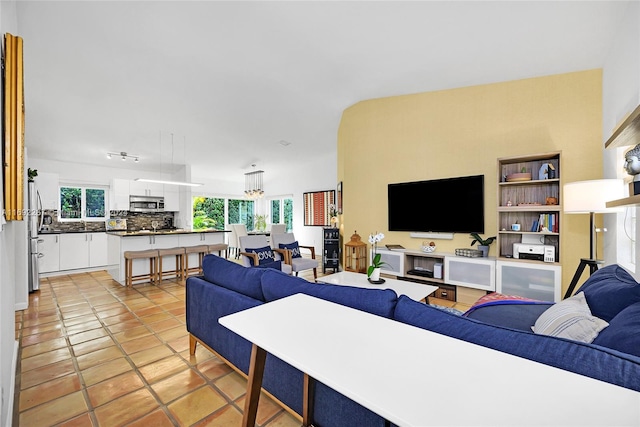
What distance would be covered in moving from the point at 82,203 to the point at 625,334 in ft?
26.7

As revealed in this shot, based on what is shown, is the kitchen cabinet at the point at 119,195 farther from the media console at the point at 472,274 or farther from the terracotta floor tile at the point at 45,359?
the media console at the point at 472,274

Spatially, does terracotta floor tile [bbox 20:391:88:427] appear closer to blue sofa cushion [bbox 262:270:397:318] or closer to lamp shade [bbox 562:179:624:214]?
blue sofa cushion [bbox 262:270:397:318]

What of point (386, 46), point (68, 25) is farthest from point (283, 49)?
point (68, 25)

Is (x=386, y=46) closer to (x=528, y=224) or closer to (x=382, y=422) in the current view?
(x=528, y=224)

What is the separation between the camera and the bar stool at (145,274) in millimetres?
4152

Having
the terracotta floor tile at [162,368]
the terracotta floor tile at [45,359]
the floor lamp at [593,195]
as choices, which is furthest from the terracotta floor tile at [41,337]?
the floor lamp at [593,195]

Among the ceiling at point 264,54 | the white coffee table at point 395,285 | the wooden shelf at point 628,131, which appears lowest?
the white coffee table at point 395,285

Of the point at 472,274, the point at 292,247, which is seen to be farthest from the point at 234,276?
the point at 472,274

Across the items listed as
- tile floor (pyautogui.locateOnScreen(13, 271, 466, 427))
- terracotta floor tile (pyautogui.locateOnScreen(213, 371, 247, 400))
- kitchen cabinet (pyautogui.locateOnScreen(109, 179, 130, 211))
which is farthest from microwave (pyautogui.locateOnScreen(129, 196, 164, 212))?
terracotta floor tile (pyautogui.locateOnScreen(213, 371, 247, 400))

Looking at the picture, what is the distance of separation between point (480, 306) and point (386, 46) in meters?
2.53

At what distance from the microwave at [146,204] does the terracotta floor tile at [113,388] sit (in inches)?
220

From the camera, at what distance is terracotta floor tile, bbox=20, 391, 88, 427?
148cm

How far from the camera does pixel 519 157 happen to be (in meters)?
3.11

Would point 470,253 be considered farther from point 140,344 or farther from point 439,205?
point 140,344
